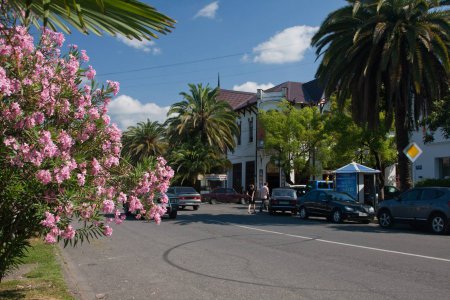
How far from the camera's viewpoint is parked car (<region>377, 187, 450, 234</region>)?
1675cm

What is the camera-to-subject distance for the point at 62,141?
4.75 metres

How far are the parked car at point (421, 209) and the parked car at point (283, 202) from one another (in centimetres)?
718

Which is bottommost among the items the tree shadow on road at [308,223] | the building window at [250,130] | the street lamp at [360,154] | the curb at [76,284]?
the curb at [76,284]

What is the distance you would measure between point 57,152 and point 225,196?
37.8 meters

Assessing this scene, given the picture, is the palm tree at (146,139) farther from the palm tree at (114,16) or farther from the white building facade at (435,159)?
the palm tree at (114,16)

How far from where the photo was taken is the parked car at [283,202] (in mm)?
26281

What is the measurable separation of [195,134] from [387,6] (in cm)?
2945

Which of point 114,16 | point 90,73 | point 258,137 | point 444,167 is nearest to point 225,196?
point 258,137

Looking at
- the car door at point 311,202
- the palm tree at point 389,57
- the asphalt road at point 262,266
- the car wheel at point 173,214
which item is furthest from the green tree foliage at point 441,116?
the car wheel at point 173,214

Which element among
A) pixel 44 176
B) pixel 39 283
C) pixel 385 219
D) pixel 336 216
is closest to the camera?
pixel 44 176

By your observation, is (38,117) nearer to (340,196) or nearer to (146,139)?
(340,196)

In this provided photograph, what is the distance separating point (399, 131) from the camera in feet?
73.2

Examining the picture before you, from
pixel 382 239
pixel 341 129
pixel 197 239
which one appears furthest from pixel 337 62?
pixel 197 239

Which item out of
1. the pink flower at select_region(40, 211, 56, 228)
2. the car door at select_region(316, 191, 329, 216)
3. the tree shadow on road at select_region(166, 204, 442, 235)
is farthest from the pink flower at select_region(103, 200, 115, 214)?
the car door at select_region(316, 191, 329, 216)
